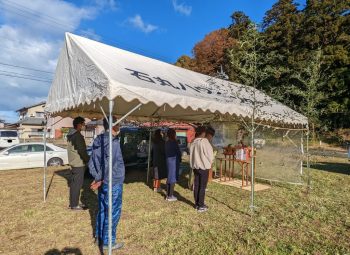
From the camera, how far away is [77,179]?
564 centimetres

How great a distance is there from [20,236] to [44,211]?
1.25 m

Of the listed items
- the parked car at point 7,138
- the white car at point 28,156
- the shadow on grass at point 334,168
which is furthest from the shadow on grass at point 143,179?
the parked car at point 7,138

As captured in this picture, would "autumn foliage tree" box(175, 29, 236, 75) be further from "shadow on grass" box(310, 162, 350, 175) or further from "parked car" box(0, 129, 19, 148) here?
"shadow on grass" box(310, 162, 350, 175)

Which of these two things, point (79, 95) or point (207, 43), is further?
point (207, 43)

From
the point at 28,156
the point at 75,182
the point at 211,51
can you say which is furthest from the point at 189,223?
the point at 211,51

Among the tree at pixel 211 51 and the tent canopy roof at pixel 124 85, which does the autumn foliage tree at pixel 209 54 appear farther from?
the tent canopy roof at pixel 124 85

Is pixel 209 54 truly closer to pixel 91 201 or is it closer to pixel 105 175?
pixel 91 201

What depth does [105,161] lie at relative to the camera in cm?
390

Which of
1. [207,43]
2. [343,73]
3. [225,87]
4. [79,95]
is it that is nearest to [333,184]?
[225,87]

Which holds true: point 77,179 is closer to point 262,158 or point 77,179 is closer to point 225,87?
point 225,87

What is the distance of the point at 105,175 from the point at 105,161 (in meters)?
0.19

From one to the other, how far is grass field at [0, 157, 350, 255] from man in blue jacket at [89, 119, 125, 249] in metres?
0.39

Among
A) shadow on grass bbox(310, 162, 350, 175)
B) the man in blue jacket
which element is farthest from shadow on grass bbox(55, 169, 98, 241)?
shadow on grass bbox(310, 162, 350, 175)

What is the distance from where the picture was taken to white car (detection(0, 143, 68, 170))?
38.4 ft
